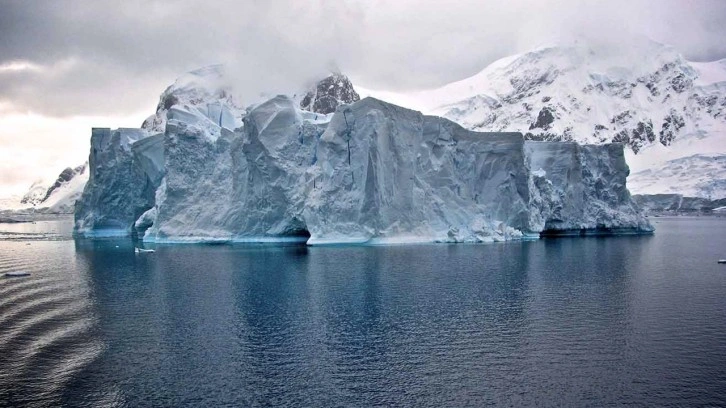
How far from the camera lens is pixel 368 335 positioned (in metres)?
16.1

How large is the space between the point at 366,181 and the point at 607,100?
14183cm

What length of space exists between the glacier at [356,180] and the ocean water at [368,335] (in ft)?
37.1

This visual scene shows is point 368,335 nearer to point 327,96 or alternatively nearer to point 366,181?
point 366,181

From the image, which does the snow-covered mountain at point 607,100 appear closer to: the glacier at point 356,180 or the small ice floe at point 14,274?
the glacier at point 356,180

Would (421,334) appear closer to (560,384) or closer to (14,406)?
(560,384)

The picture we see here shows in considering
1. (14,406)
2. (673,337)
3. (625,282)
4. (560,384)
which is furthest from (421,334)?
(625,282)

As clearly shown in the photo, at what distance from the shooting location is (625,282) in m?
24.3

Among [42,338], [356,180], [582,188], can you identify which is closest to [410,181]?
[356,180]

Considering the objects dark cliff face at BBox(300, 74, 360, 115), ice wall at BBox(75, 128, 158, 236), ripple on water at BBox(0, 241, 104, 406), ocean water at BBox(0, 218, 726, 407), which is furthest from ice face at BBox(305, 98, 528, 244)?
→ dark cliff face at BBox(300, 74, 360, 115)

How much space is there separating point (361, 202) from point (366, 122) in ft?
18.2

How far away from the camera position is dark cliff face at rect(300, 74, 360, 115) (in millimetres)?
113000

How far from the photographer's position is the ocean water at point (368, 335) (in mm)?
11938

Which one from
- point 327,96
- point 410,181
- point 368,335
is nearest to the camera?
point 368,335

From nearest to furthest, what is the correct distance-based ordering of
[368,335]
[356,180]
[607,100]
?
[368,335], [356,180], [607,100]
